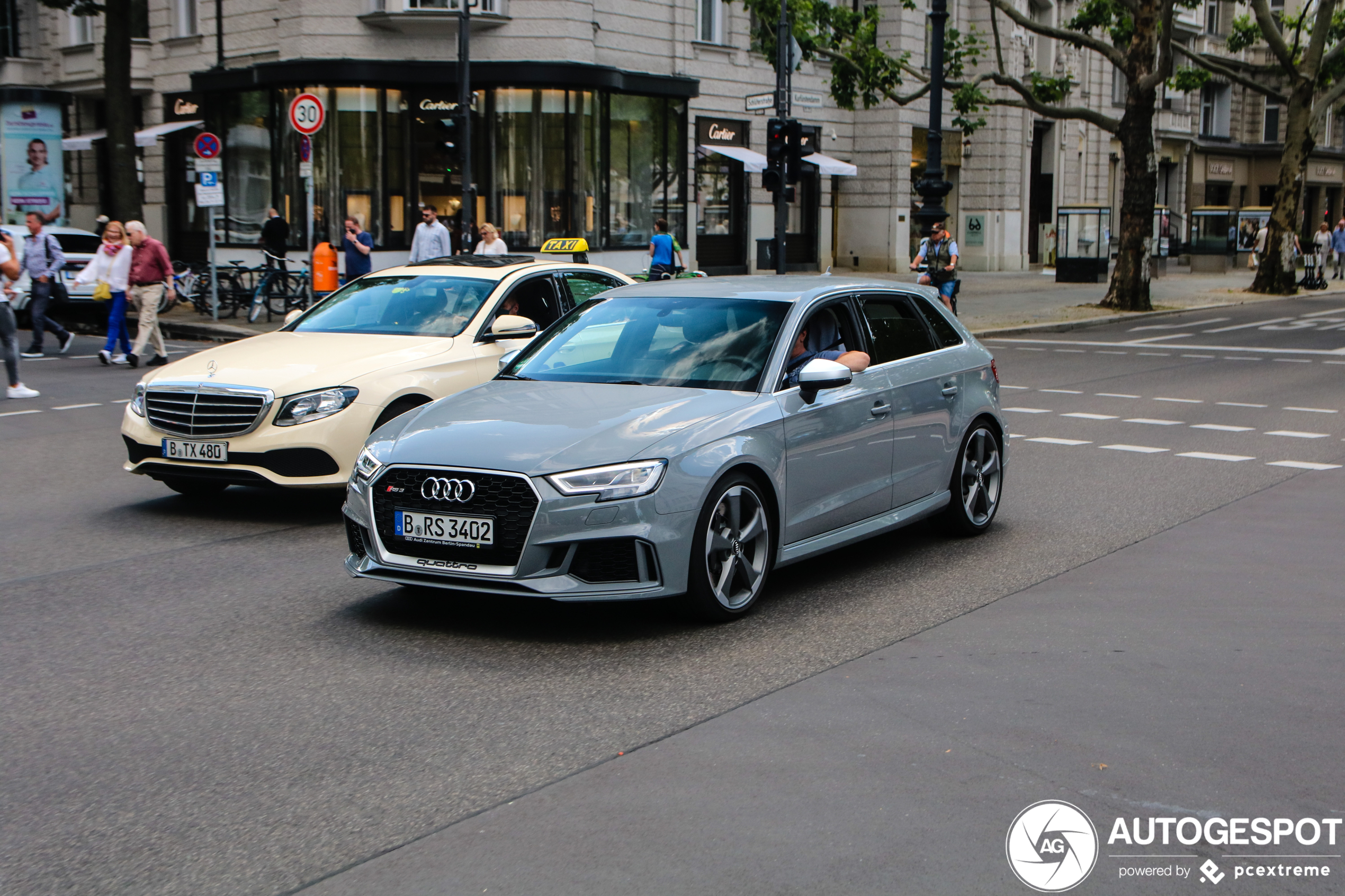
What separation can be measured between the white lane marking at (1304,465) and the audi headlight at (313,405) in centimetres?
695

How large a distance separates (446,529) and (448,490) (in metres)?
0.16

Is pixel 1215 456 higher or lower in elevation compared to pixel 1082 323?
lower

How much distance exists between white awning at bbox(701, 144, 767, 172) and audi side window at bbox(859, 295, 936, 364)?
2895 centimetres

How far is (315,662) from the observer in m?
5.70

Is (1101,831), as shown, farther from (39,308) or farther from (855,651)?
(39,308)

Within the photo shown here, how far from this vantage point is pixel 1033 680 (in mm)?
5465

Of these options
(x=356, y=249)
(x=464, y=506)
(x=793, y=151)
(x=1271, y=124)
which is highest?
(x=1271, y=124)

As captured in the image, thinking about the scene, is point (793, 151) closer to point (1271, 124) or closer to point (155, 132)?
point (155, 132)

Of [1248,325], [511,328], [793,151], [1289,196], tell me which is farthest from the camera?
[1289,196]

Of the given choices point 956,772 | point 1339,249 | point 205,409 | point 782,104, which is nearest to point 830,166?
point 782,104

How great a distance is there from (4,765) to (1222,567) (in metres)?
5.76

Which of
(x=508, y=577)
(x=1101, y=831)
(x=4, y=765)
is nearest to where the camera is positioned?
(x=1101, y=831)

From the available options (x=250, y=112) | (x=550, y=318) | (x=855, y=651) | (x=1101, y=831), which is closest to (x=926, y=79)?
(x=250, y=112)

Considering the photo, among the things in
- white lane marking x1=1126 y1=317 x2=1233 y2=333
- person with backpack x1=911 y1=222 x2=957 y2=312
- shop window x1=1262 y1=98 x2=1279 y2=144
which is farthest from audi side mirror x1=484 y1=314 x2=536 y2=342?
shop window x1=1262 y1=98 x2=1279 y2=144
